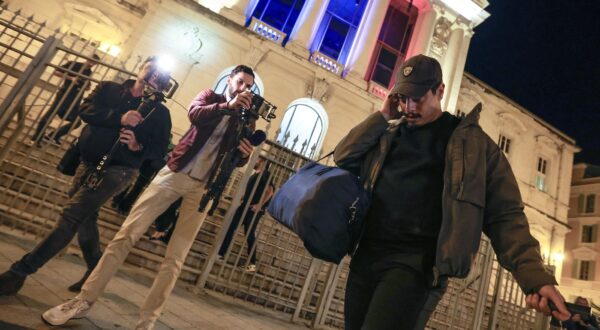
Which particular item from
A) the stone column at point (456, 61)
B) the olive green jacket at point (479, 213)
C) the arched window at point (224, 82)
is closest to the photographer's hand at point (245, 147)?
the olive green jacket at point (479, 213)

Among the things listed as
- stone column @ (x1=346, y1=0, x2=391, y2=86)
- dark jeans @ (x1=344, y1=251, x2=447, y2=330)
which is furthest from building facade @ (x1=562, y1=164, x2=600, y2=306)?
dark jeans @ (x1=344, y1=251, x2=447, y2=330)

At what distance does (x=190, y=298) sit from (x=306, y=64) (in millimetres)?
12140

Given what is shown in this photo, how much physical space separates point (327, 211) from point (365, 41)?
1615cm

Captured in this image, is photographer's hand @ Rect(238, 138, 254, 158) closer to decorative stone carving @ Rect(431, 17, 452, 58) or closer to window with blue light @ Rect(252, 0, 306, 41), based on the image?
window with blue light @ Rect(252, 0, 306, 41)

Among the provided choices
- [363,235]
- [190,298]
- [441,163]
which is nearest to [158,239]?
[190,298]

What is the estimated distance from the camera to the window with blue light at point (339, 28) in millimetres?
16078

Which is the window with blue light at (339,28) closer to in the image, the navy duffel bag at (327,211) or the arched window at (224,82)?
the arched window at (224,82)

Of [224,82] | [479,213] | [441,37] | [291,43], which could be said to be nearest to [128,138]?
[479,213]

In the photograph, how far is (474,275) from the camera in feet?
18.8

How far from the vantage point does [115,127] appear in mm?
3164

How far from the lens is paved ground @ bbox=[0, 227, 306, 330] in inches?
93.0

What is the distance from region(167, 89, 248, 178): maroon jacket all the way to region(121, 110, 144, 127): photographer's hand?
21.1 inches

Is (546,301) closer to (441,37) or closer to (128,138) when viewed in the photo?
(128,138)

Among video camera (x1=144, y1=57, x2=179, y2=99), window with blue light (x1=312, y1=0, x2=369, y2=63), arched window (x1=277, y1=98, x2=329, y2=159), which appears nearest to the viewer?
video camera (x1=144, y1=57, x2=179, y2=99)
